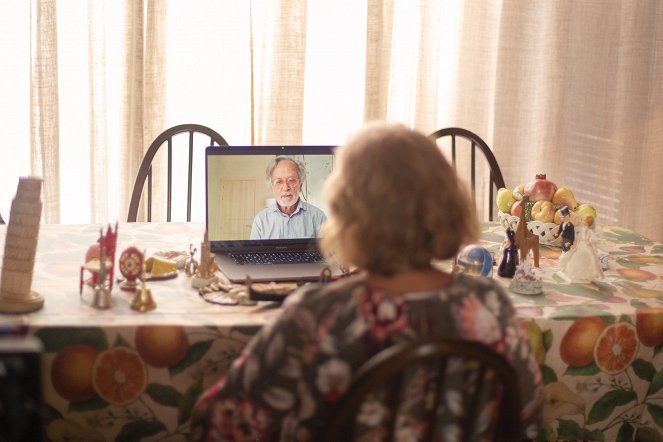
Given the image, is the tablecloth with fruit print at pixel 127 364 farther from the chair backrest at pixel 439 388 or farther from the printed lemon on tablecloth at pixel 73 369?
the chair backrest at pixel 439 388

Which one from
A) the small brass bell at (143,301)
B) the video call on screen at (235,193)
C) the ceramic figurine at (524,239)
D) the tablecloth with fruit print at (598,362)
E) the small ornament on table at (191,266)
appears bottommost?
the tablecloth with fruit print at (598,362)

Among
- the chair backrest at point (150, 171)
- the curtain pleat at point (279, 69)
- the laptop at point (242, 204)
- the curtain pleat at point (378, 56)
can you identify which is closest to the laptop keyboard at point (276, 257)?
the laptop at point (242, 204)

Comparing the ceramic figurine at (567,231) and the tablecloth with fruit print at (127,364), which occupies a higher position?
the ceramic figurine at (567,231)

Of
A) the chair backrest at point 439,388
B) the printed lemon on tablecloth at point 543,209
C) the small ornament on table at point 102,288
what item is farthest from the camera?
the printed lemon on tablecloth at point 543,209

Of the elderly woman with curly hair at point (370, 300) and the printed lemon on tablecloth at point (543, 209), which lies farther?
the printed lemon on tablecloth at point (543, 209)

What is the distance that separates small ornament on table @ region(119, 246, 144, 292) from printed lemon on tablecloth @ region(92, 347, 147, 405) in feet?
0.78

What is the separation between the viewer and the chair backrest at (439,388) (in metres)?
1.19

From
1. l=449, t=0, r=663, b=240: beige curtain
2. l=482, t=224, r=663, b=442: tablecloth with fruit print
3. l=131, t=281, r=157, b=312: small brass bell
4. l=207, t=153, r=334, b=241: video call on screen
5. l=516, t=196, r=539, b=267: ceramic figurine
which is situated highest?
l=449, t=0, r=663, b=240: beige curtain

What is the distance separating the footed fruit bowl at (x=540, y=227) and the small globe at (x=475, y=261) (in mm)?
318

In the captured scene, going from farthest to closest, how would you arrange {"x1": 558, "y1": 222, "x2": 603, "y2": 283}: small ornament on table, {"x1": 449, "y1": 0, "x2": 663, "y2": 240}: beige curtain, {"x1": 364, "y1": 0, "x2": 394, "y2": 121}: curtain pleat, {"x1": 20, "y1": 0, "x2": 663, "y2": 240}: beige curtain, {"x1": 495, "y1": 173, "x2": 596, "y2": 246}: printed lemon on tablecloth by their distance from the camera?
{"x1": 449, "y1": 0, "x2": 663, "y2": 240}: beige curtain, {"x1": 364, "y1": 0, "x2": 394, "y2": 121}: curtain pleat, {"x1": 20, "y1": 0, "x2": 663, "y2": 240}: beige curtain, {"x1": 495, "y1": 173, "x2": 596, "y2": 246}: printed lemon on tablecloth, {"x1": 558, "y1": 222, "x2": 603, "y2": 283}: small ornament on table

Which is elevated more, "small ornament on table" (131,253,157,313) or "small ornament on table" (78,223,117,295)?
"small ornament on table" (78,223,117,295)

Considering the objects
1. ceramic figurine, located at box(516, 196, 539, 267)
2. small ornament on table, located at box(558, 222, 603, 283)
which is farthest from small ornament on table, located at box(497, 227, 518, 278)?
small ornament on table, located at box(558, 222, 603, 283)

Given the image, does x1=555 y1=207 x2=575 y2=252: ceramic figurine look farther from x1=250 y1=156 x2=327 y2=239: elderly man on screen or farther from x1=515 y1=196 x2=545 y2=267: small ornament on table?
x1=250 y1=156 x2=327 y2=239: elderly man on screen

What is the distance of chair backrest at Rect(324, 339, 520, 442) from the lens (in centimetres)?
119
